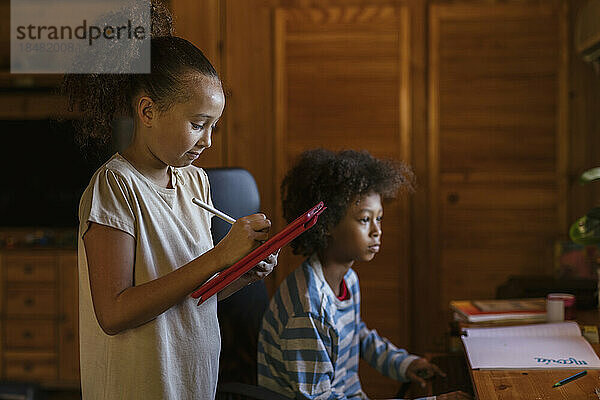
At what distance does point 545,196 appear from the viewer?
3.04 m

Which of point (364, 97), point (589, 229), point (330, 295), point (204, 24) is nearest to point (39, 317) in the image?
point (204, 24)

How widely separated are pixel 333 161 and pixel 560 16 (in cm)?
166

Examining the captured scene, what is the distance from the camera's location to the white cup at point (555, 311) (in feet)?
6.18

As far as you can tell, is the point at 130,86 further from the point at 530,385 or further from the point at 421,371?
the point at 421,371

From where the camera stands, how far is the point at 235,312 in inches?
72.2

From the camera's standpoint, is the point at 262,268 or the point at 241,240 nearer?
the point at 241,240

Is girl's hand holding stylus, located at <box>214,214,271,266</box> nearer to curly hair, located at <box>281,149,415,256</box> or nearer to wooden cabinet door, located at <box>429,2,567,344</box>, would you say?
curly hair, located at <box>281,149,415,256</box>

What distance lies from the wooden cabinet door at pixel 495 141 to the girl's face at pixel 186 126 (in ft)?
6.53

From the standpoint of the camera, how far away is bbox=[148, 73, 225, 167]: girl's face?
1.20 meters

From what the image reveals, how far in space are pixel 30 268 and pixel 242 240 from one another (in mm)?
2567

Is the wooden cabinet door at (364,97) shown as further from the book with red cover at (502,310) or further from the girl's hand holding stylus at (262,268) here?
the girl's hand holding stylus at (262,268)

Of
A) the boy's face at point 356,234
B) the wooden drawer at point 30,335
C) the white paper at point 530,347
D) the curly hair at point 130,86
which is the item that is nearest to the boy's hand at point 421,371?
the white paper at point 530,347

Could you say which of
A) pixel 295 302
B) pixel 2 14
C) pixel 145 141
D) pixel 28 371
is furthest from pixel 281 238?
pixel 2 14

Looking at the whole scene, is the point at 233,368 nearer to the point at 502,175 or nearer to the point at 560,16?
the point at 502,175
